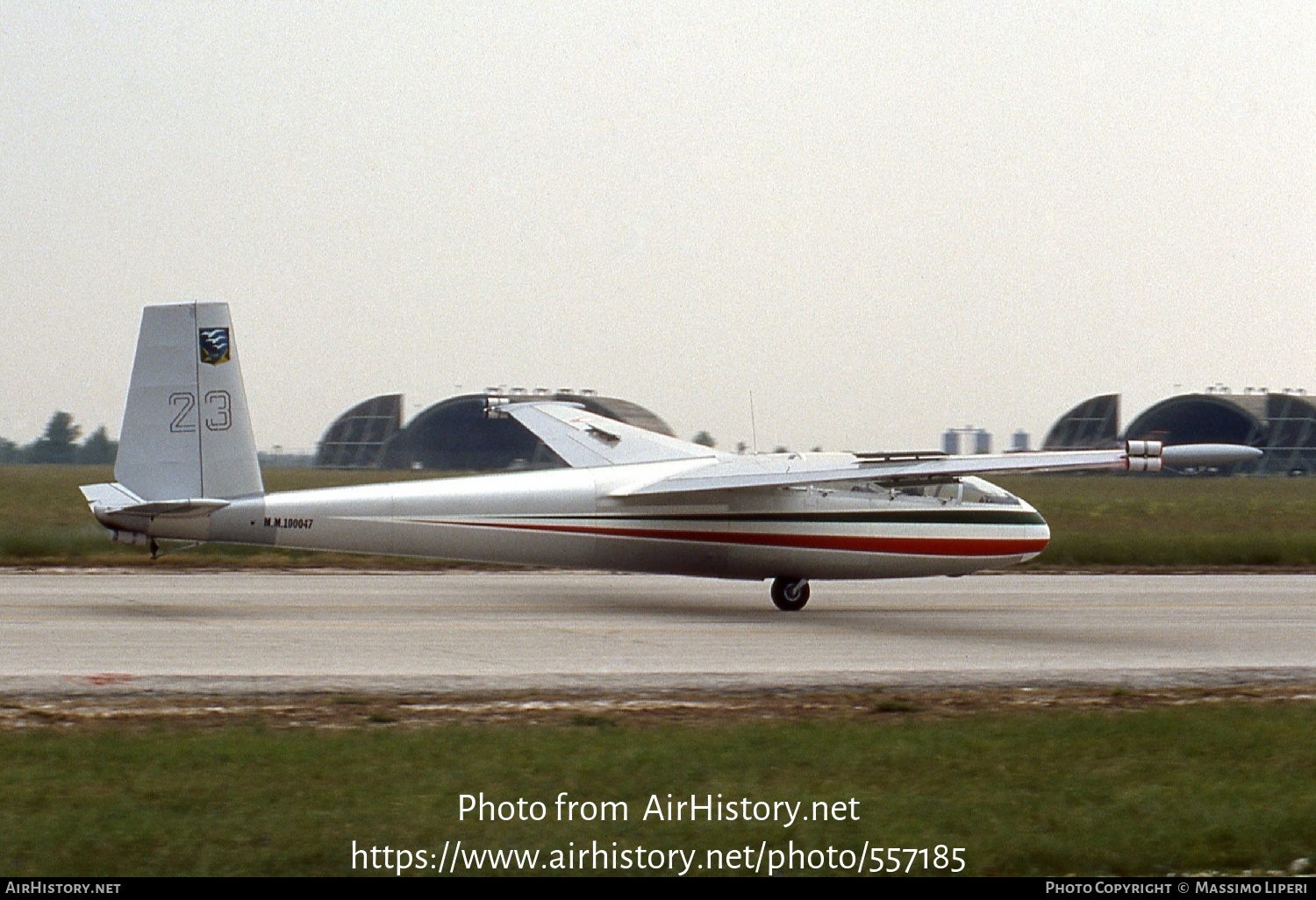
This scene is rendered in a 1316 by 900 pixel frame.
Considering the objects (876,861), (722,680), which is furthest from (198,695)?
(876,861)

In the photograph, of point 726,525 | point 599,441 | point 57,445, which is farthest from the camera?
point 57,445

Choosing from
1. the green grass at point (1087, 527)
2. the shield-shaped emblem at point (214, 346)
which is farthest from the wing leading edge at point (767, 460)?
the green grass at point (1087, 527)

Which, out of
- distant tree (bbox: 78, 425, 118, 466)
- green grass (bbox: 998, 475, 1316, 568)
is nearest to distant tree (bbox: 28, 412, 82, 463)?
distant tree (bbox: 78, 425, 118, 466)

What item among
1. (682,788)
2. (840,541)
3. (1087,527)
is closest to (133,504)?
(840,541)

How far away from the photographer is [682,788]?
9461 mm

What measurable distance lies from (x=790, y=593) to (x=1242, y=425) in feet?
267

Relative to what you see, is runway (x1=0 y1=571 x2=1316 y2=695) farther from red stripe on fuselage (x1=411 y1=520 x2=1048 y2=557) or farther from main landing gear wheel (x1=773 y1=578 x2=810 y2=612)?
red stripe on fuselage (x1=411 y1=520 x2=1048 y2=557)

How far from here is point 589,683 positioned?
1474cm

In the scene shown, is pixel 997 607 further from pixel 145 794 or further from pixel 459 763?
pixel 145 794

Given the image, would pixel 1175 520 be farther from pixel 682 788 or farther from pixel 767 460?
pixel 682 788

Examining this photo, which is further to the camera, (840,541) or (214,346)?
(840,541)

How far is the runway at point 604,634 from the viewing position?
1513cm

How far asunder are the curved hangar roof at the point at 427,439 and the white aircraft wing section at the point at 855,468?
183 ft

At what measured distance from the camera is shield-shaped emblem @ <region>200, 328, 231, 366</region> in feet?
65.7
